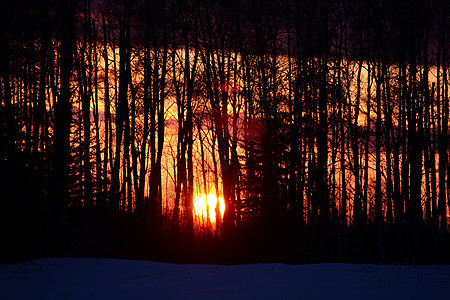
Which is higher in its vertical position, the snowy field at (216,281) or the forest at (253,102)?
the forest at (253,102)

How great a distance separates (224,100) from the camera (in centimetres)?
1349

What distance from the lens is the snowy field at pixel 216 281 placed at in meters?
6.03

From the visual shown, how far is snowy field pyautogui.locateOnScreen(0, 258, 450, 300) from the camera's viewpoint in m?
6.03

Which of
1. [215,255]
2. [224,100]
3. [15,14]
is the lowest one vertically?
[215,255]

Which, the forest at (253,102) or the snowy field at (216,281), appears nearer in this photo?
the snowy field at (216,281)

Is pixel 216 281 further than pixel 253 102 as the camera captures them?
No

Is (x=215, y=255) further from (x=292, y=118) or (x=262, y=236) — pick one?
(x=292, y=118)

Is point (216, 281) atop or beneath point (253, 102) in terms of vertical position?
beneath

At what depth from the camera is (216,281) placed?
7047 mm

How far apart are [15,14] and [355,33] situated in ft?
40.5

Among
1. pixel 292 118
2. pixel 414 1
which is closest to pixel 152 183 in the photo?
pixel 292 118

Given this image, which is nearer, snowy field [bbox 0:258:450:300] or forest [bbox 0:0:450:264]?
snowy field [bbox 0:258:450:300]

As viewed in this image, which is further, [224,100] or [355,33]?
[355,33]

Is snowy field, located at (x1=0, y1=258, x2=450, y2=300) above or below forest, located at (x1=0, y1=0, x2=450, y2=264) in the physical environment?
below
